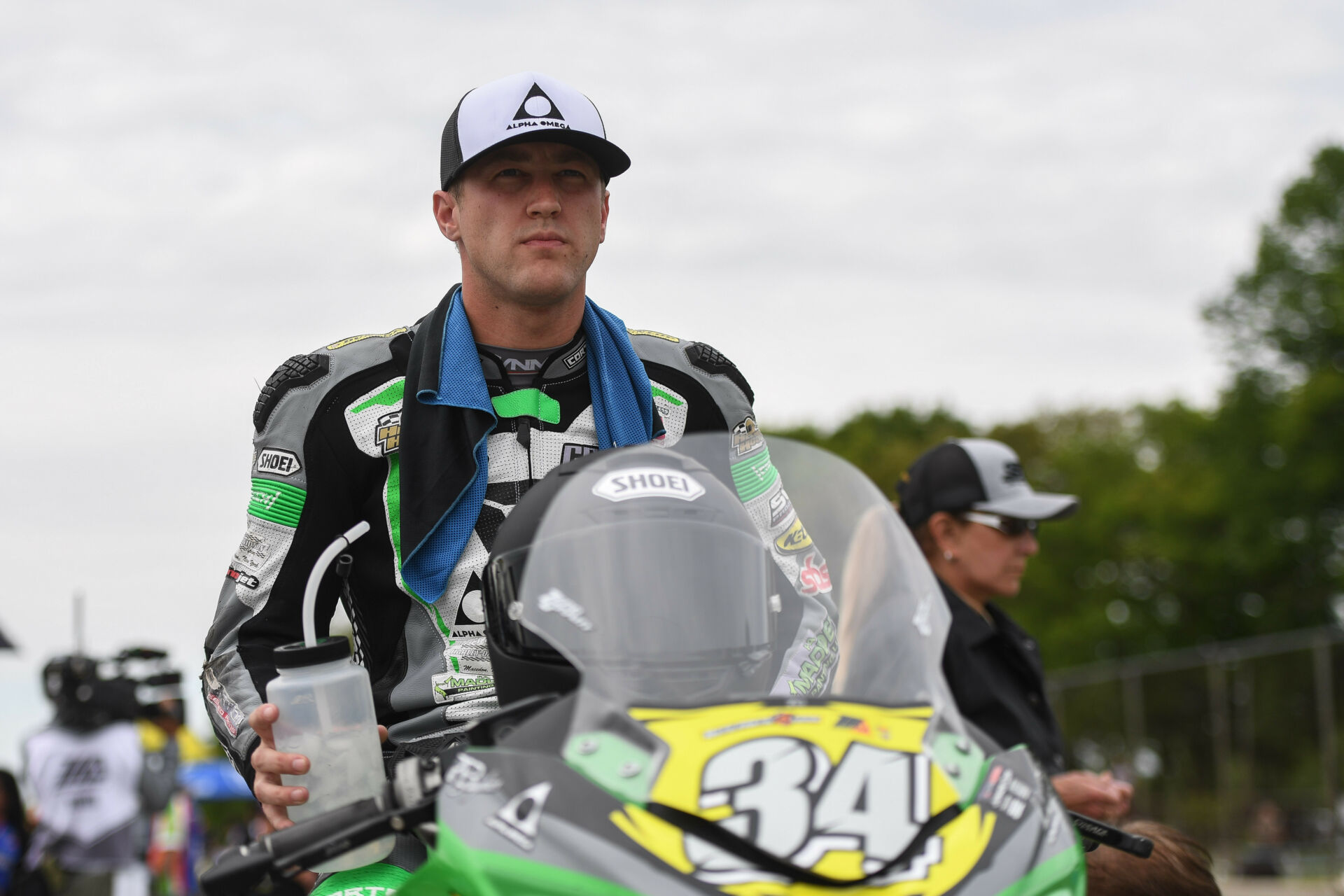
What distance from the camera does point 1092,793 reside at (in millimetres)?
5191

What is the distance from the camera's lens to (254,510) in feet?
11.5

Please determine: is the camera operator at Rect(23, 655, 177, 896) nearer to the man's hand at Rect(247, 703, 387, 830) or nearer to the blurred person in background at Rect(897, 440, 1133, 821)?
the blurred person in background at Rect(897, 440, 1133, 821)

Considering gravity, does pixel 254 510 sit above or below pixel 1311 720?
above

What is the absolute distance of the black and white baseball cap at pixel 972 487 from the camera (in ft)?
20.3

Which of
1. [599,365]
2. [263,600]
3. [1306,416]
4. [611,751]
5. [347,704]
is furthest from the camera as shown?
[1306,416]

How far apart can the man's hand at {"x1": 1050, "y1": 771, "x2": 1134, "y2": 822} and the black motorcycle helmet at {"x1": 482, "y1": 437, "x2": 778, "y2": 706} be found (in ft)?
9.37

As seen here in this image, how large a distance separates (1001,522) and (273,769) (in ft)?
13.3

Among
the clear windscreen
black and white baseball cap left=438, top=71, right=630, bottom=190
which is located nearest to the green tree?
black and white baseball cap left=438, top=71, right=630, bottom=190

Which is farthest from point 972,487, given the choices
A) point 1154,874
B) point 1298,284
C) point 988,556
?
point 1298,284

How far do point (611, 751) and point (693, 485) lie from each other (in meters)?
0.60

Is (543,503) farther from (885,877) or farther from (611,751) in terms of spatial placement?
(885,877)

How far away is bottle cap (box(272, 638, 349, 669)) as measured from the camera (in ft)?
8.39

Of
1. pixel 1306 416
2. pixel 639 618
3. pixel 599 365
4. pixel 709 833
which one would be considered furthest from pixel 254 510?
pixel 1306 416

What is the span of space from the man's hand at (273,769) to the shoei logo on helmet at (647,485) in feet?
2.19
